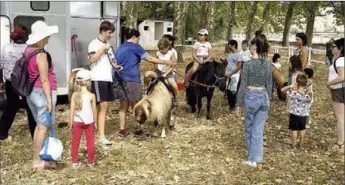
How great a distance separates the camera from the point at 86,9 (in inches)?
325

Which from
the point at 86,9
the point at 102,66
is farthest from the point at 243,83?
the point at 86,9

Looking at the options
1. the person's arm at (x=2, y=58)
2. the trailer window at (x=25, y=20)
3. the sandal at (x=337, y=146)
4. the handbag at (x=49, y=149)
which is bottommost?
the sandal at (x=337, y=146)

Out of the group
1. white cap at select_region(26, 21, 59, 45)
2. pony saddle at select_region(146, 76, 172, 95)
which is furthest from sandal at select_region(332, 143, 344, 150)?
white cap at select_region(26, 21, 59, 45)

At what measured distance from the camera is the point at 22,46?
5.74 metres

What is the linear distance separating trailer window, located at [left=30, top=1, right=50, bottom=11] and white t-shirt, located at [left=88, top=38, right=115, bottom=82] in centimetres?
250

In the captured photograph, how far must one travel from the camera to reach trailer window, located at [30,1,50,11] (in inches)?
286

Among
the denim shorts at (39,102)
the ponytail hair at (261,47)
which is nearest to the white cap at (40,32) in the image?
the denim shorts at (39,102)

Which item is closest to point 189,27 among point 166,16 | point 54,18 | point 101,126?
point 166,16

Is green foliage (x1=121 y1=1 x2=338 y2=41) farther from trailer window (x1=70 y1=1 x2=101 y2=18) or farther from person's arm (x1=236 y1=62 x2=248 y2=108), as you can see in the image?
person's arm (x1=236 y1=62 x2=248 y2=108)

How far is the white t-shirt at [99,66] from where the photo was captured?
209 inches

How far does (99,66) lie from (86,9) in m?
3.28

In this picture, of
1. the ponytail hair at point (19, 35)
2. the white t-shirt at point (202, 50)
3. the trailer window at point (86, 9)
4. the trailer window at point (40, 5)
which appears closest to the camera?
the ponytail hair at point (19, 35)

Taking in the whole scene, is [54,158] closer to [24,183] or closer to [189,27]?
[24,183]

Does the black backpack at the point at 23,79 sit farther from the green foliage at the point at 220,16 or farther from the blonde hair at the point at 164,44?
the green foliage at the point at 220,16
